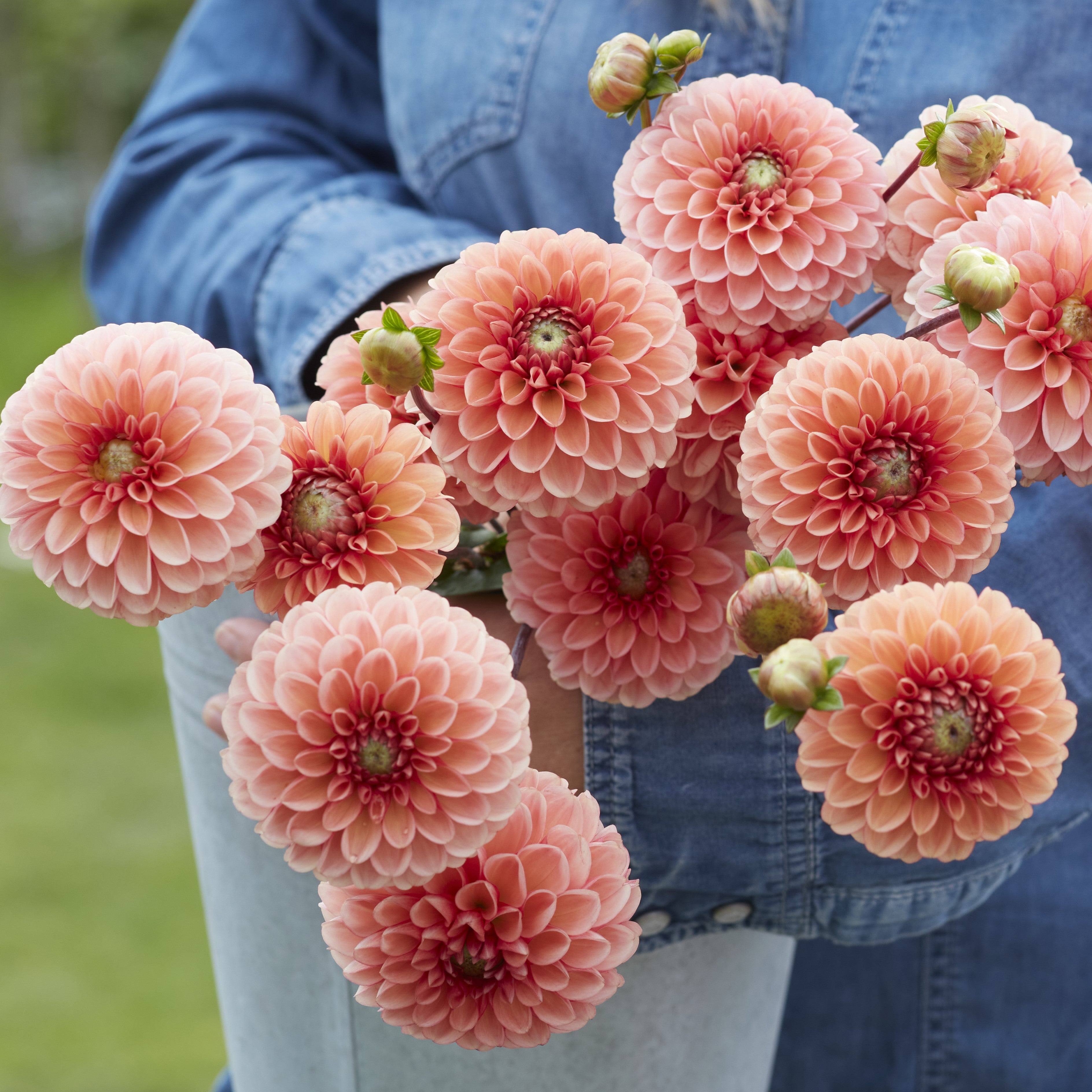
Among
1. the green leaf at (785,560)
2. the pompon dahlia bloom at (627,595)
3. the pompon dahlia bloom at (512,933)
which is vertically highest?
the green leaf at (785,560)

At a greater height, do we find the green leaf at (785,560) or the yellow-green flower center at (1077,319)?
the yellow-green flower center at (1077,319)

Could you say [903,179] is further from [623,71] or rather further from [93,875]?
[93,875]

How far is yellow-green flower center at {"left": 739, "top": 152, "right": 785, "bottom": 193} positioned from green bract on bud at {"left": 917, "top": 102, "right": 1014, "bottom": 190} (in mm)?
35

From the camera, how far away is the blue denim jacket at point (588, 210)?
36 cm

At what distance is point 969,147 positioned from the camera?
26cm

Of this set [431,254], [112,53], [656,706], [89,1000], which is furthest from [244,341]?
[112,53]

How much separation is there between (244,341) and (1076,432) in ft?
1.34

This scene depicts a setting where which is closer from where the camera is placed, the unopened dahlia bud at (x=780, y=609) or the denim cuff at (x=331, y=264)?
the unopened dahlia bud at (x=780, y=609)

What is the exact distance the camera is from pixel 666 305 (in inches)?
9.8

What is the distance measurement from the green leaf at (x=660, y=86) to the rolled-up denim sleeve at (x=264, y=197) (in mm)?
210

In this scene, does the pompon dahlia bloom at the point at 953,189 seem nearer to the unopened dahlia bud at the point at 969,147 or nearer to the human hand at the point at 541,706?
the unopened dahlia bud at the point at 969,147

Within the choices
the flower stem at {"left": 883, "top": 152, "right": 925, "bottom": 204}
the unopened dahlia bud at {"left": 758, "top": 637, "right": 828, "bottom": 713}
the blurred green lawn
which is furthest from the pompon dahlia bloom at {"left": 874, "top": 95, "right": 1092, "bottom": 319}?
the blurred green lawn

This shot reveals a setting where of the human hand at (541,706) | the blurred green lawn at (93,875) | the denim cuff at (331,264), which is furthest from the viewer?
the blurred green lawn at (93,875)

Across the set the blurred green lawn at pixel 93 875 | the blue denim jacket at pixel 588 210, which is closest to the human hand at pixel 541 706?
the blue denim jacket at pixel 588 210
